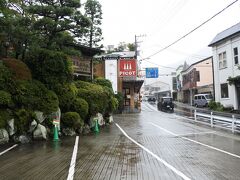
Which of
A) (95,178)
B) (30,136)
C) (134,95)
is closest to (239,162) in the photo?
(95,178)

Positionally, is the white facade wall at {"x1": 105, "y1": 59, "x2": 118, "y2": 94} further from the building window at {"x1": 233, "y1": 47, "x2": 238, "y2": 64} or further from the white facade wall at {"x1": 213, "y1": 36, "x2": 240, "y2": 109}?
the building window at {"x1": 233, "y1": 47, "x2": 238, "y2": 64}

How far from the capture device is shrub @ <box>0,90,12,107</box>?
12.5 m

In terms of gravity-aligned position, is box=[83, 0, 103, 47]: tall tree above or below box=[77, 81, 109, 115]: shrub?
above

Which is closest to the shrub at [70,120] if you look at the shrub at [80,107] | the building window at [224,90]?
the shrub at [80,107]

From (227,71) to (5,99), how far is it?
23.6 m

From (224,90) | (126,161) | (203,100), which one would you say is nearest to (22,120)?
(126,161)

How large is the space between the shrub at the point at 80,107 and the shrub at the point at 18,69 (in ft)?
11.1

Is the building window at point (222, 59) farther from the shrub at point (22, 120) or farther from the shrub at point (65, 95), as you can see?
the shrub at point (22, 120)

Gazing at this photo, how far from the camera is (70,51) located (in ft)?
60.3

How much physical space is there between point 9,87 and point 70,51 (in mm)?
5837

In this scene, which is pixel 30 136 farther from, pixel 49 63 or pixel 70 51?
pixel 70 51

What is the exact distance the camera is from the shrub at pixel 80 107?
16.9 metres

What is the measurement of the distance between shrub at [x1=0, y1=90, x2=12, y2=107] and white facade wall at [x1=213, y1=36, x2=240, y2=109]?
22050 millimetres

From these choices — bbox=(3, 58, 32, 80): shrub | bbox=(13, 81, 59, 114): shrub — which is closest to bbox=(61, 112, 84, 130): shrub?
bbox=(13, 81, 59, 114): shrub
